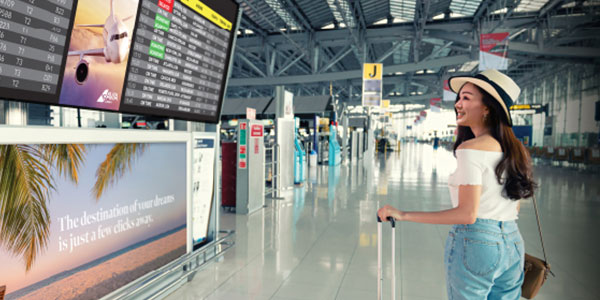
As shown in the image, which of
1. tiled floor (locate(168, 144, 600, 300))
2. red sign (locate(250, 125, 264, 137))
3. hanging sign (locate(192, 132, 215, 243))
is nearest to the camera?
tiled floor (locate(168, 144, 600, 300))

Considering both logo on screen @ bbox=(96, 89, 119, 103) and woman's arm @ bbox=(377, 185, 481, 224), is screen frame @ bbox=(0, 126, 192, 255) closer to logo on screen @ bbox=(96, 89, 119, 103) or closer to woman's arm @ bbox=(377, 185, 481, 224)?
logo on screen @ bbox=(96, 89, 119, 103)

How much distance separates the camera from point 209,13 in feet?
10.9

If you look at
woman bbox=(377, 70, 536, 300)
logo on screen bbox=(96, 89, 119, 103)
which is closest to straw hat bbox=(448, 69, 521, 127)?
woman bbox=(377, 70, 536, 300)

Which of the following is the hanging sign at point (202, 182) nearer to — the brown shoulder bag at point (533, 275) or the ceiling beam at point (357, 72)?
the brown shoulder bag at point (533, 275)

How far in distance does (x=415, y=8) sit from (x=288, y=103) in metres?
11.2

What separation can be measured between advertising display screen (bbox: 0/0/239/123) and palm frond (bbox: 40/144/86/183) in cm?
26

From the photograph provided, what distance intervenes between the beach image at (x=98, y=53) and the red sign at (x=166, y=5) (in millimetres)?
245

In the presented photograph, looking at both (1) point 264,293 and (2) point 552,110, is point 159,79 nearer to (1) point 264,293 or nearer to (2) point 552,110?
(1) point 264,293

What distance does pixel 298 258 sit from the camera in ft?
13.8

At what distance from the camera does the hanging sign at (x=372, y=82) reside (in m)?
17.7

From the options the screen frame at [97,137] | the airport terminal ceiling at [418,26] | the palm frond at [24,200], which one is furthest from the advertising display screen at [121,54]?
the airport terminal ceiling at [418,26]

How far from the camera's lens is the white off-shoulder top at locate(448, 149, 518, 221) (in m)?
1.49

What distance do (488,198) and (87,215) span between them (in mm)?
2193

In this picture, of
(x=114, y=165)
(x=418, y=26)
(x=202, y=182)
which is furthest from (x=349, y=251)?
(x=418, y=26)
